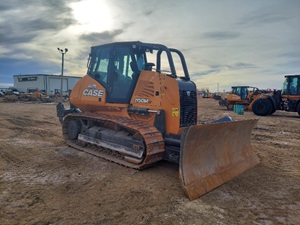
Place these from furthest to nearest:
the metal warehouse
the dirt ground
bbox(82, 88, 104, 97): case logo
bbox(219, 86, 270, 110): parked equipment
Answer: the metal warehouse, bbox(219, 86, 270, 110): parked equipment, bbox(82, 88, 104, 97): case logo, the dirt ground

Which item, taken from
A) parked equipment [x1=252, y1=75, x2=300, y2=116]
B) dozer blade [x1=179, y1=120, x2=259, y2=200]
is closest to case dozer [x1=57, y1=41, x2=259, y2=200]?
dozer blade [x1=179, y1=120, x2=259, y2=200]

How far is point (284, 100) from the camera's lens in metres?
18.4

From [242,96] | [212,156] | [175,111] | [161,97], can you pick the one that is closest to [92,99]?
[161,97]

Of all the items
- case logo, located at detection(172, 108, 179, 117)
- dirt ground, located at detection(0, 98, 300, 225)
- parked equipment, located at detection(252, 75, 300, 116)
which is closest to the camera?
dirt ground, located at detection(0, 98, 300, 225)

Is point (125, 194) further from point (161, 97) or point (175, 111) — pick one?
point (161, 97)

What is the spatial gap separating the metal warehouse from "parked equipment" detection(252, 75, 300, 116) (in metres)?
41.3

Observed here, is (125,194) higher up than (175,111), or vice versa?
(175,111)

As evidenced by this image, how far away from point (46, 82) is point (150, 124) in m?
53.0

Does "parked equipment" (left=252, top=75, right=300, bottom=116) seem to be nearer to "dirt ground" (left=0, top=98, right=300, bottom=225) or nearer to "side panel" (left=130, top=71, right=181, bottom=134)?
"dirt ground" (left=0, top=98, right=300, bottom=225)

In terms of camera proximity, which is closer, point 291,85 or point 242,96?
point 291,85

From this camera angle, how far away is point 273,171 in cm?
555

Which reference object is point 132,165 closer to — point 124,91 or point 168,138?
point 168,138

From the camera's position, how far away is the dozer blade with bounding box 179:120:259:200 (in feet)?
14.1

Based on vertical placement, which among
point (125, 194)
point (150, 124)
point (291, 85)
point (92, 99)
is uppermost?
point (291, 85)
